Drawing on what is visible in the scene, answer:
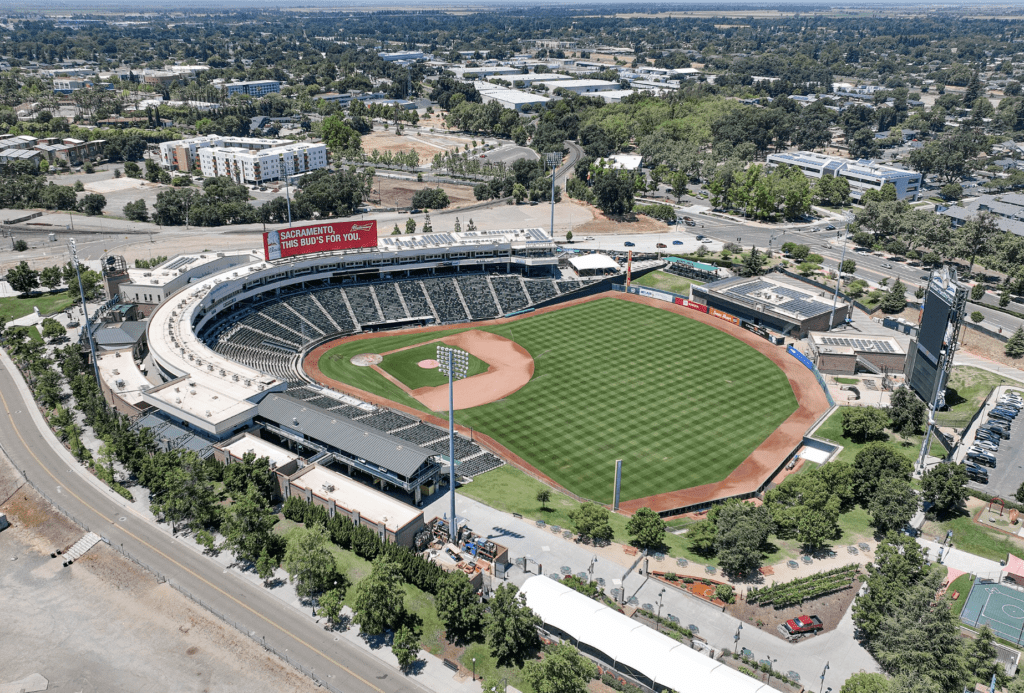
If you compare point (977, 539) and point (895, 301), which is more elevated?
point (895, 301)

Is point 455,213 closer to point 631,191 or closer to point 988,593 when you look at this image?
point 631,191

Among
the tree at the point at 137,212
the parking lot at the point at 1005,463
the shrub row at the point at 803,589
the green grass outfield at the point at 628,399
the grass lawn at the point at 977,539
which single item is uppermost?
the tree at the point at 137,212

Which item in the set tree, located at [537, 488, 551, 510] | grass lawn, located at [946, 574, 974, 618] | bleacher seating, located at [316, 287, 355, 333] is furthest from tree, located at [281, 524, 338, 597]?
bleacher seating, located at [316, 287, 355, 333]

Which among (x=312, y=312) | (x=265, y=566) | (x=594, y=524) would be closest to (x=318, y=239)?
(x=312, y=312)

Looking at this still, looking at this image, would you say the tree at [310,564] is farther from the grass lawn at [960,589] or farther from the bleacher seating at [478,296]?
the bleacher seating at [478,296]

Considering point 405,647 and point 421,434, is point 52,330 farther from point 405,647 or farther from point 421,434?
point 405,647

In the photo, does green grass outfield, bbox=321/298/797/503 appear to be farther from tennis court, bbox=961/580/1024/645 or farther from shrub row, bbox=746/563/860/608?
tennis court, bbox=961/580/1024/645

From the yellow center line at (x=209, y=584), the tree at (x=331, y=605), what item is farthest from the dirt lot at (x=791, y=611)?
the tree at (x=331, y=605)
